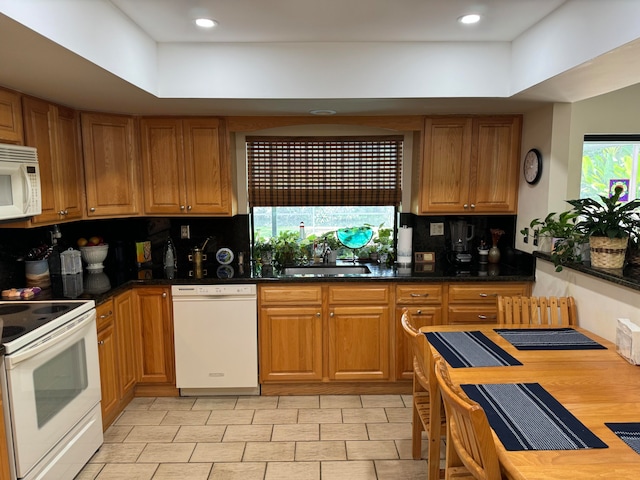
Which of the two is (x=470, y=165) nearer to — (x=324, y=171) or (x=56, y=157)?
(x=324, y=171)

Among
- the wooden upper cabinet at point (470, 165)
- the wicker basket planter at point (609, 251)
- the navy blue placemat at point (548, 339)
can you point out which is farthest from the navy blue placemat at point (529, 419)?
the wooden upper cabinet at point (470, 165)

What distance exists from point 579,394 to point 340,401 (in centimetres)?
193

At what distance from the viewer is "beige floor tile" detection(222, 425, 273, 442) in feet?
9.13

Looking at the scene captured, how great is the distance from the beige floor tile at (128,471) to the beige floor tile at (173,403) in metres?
0.67

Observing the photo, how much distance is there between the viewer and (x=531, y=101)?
293cm

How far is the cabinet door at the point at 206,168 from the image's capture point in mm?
3393

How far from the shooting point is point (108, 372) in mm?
2846

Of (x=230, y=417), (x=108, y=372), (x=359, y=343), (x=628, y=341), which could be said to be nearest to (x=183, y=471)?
(x=230, y=417)

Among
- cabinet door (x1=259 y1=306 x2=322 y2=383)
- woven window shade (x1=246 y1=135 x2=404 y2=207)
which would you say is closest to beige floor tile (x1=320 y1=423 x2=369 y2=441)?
cabinet door (x1=259 y1=306 x2=322 y2=383)

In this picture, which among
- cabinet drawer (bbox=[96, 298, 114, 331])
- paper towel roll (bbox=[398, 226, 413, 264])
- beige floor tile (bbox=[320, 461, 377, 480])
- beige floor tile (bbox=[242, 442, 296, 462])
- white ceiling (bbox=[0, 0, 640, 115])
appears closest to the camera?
white ceiling (bbox=[0, 0, 640, 115])

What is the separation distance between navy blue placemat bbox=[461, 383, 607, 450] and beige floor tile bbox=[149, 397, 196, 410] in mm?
2279

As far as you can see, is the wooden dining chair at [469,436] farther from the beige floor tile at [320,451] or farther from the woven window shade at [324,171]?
the woven window shade at [324,171]

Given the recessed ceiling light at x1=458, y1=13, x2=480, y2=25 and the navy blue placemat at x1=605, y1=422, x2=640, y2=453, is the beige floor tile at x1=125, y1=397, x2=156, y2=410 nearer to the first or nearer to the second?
the navy blue placemat at x1=605, y1=422, x2=640, y2=453

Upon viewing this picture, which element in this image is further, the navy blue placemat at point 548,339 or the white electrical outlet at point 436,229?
the white electrical outlet at point 436,229
